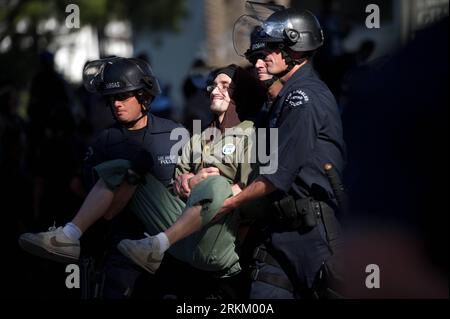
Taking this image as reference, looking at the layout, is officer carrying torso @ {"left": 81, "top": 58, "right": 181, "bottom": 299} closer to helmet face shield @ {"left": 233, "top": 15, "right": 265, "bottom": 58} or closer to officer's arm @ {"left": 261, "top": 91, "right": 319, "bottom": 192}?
helmet face shield @ {"left": 233, "top": 15, "right": 265, "bottom": 58}

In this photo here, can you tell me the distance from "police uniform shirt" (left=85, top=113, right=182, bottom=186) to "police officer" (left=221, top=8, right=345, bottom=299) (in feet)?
2.85

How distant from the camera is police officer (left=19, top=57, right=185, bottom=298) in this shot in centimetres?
577

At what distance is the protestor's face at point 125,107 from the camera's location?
5867 mm

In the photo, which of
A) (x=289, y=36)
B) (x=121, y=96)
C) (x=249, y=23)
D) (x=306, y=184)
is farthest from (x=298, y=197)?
(x=121, y=96)

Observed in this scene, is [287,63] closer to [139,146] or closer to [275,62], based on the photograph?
[275,62]

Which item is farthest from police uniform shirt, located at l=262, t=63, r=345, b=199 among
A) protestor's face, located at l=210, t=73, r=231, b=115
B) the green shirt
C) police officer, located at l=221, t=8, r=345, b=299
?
protestor's face, located at l=210, t=73, r=231, b=115

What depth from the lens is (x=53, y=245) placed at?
5.54 m

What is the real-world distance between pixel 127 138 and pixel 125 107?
0.63 ft

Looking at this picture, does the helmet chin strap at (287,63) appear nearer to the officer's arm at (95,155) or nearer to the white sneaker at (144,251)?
the white sneaker at (144,251)

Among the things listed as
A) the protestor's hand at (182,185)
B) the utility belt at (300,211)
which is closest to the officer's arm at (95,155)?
the protestor's hand at (182,185)

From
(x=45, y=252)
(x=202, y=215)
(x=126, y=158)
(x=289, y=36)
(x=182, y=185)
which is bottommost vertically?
(x=45, y=252)

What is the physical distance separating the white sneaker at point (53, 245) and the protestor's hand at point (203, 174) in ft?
2.79
